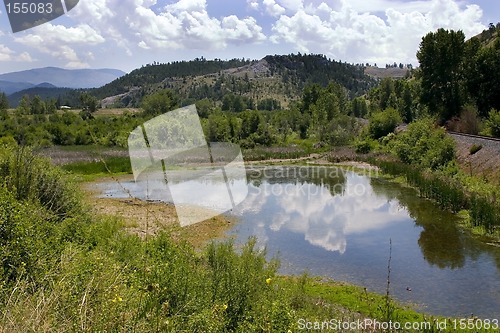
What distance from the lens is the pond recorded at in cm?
1100

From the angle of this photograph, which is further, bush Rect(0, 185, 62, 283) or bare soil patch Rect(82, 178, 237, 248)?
bare soil patch Rect(82, 178, 237, 248)

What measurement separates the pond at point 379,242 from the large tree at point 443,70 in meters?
18.5

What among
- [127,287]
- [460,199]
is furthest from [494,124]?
[127,287]

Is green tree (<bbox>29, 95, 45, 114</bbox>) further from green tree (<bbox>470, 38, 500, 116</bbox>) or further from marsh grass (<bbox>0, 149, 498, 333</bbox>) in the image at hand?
marsh grass (<bbox>0, 149, 498, 333</bbox>)

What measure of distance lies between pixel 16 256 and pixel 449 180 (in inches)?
871

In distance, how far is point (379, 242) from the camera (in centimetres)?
1548

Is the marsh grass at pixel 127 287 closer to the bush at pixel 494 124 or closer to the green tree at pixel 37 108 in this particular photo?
the bush at pixel 494 124

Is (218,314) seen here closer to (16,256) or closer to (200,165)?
(16,256)

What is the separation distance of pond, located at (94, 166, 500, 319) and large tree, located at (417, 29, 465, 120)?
18.5 meters

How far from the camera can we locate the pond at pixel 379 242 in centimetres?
1100

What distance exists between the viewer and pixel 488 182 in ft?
71.1

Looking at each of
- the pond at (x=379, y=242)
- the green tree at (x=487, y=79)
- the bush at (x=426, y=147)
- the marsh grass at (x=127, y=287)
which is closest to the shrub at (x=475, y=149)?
the bush at (x=426, y=147)

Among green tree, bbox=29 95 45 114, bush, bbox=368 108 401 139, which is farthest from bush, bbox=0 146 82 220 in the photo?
green tree, bbox=29 95 45 114

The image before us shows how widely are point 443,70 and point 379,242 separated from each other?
30.4 metres
